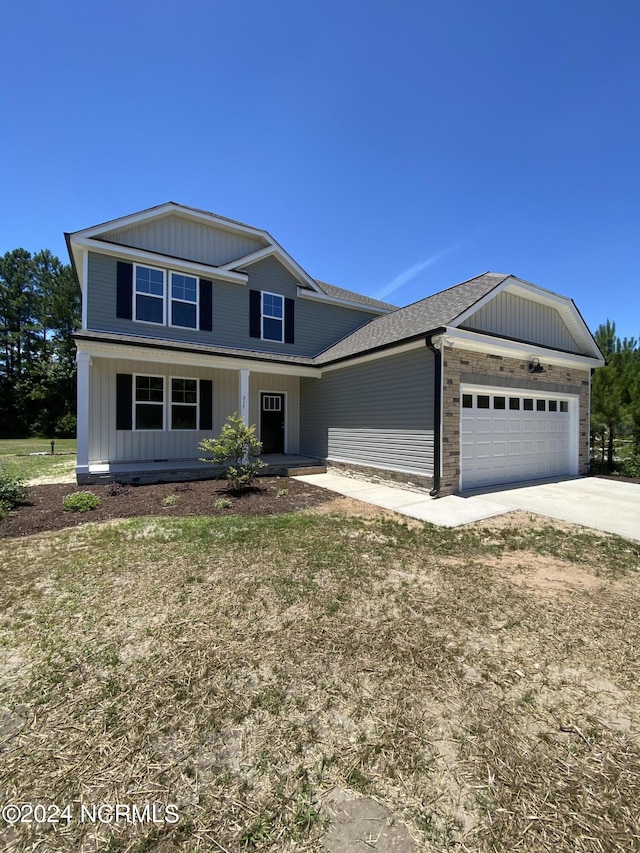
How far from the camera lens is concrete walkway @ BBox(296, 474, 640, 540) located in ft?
20.2

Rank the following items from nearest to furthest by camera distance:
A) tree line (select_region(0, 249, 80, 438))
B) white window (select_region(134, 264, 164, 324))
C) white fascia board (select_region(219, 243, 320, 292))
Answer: white window (select_region(134, 264, 164, 324))
white fascia board (select_region(219, 243, 320, 292))
tree line (select_region(0, 249, 80, 438))

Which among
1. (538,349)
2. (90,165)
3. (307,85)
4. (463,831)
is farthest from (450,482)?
(90,165)

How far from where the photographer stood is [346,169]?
36.1 ft

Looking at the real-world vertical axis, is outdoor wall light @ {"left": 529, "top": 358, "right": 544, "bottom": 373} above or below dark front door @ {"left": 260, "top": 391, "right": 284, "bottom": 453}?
above

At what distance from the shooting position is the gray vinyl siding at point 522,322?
894 cm

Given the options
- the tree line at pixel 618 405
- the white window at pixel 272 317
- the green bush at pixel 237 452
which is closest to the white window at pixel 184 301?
the white window at pixel 272 317

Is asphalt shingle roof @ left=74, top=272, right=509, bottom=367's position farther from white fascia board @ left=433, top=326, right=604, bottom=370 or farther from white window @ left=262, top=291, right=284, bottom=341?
white window @ left=262, top=291, right=284, bottom=341

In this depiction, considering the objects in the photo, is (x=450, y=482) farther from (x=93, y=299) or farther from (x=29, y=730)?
(x=93, y=299)

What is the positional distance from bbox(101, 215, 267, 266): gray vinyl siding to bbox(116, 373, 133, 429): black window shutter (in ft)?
13.2

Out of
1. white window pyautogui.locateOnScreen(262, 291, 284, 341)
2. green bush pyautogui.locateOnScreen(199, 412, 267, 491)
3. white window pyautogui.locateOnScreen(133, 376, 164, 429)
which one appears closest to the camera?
green bush pyautogui.locateOnScreen(199, 412, 267, 491)

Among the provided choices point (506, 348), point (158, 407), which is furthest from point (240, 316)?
point (506, 348)

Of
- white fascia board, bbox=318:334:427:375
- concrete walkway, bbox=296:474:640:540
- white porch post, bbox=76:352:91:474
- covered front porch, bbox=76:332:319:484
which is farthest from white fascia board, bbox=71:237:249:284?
concrete walkway, bbox=296:474:640:540

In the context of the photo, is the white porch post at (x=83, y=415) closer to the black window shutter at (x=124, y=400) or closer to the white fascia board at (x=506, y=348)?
the black window shutter at (x=124, y=400)

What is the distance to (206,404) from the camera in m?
11.7
